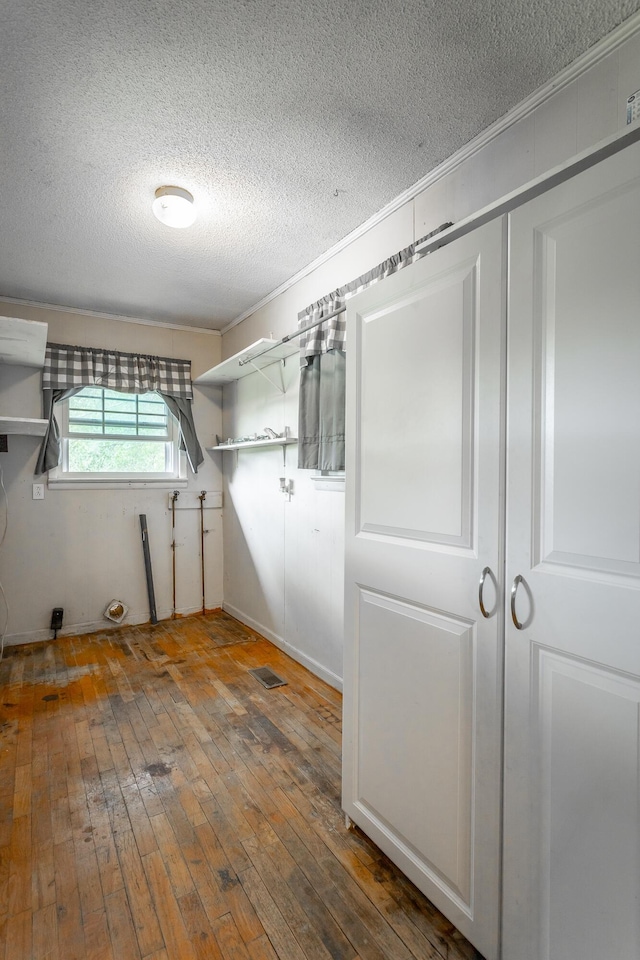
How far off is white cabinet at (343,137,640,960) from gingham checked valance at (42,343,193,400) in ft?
9.71

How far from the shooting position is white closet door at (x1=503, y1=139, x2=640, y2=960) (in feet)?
3.11

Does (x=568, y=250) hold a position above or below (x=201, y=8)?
below

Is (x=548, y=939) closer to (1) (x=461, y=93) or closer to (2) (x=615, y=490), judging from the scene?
(2) (x=615, y=490)

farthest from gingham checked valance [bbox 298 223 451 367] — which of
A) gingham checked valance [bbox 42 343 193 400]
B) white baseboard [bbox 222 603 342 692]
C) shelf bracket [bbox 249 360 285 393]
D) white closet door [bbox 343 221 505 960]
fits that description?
white baseboard [bbox 222 603 342 692]

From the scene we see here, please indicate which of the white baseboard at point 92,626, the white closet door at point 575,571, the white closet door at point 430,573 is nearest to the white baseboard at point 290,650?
the white baseboard at point 92,626

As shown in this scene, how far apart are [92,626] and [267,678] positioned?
5.81ft

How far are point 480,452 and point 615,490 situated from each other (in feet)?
1.09

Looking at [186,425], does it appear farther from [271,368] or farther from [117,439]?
[271,368]

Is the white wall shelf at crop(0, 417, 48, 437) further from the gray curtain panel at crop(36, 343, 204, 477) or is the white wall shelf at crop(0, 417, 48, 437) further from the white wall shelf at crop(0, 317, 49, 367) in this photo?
the white wall shelf at crop(0, 317, 49, 367)

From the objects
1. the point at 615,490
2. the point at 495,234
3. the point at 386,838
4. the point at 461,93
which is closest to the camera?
the point at 615,490

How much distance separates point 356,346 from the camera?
1691 millimetres

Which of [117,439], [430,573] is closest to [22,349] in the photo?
[117,439]

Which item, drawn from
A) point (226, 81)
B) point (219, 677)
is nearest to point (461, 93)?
point (226, 81)

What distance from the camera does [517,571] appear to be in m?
1.15
